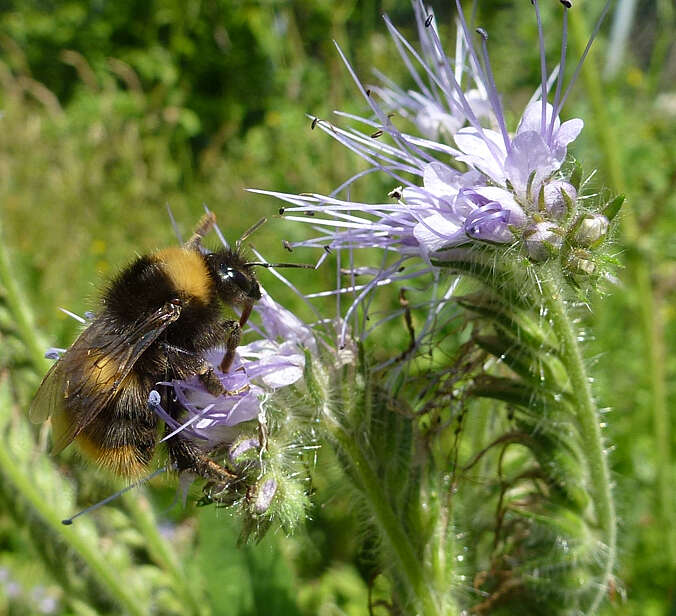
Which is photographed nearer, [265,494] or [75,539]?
[265,494]

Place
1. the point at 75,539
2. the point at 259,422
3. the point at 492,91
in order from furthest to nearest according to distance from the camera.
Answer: the point at 75,539 → the point at 259,422 → the point at 492,91

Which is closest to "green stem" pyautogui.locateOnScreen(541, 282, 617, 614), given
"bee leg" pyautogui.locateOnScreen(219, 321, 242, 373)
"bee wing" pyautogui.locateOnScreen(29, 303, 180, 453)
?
"bee leg" pyautogui.locateOnScreen(219, 321, 242, 373)

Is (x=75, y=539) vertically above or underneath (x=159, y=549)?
above

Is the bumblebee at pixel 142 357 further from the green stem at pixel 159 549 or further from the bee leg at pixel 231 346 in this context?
the green stem at pixel 159 549

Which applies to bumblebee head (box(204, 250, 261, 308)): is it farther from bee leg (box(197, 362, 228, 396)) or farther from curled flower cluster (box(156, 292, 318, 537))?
bee leg (box(197, 362, 228, 396))

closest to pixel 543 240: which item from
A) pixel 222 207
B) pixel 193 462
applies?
pixel 193 462

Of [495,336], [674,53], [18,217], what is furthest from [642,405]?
[18,217]

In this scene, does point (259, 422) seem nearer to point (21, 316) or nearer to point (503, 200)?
point (503, 200)
